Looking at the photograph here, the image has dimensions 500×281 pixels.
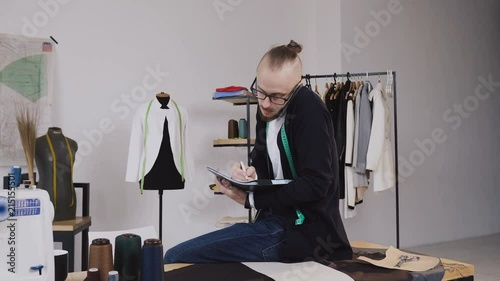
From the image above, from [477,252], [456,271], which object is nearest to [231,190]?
[456,271]

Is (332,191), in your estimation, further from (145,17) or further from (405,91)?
(405,91)

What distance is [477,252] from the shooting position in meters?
4.66

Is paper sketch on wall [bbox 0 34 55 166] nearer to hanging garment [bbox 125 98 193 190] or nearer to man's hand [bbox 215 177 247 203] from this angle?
hanging garment [bbox 125 98 193 190]

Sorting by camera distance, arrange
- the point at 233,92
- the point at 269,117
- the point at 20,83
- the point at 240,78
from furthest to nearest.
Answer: the point at 240,78 < the point at 233,92 < the point at 20,83 < the point at 269,117

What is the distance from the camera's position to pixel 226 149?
421cm

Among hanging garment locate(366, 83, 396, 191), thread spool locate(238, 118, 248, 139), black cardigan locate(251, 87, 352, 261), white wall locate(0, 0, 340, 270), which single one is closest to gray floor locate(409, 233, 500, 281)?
hanging garment locate(366, 83, 396, 191)

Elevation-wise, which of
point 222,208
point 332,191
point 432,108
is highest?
point 432,108

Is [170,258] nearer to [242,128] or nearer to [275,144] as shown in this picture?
[275,144]

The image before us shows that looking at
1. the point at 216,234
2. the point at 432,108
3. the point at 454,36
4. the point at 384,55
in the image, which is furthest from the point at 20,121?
the point at 454,36

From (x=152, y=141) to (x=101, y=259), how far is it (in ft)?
6.69

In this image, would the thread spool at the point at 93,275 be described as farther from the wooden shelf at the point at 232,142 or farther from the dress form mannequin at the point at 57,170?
the wooden shelf at the point at 232,142

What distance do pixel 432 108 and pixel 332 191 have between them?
153 inches

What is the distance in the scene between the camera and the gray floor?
387cm

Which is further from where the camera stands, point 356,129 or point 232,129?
point 232,129
